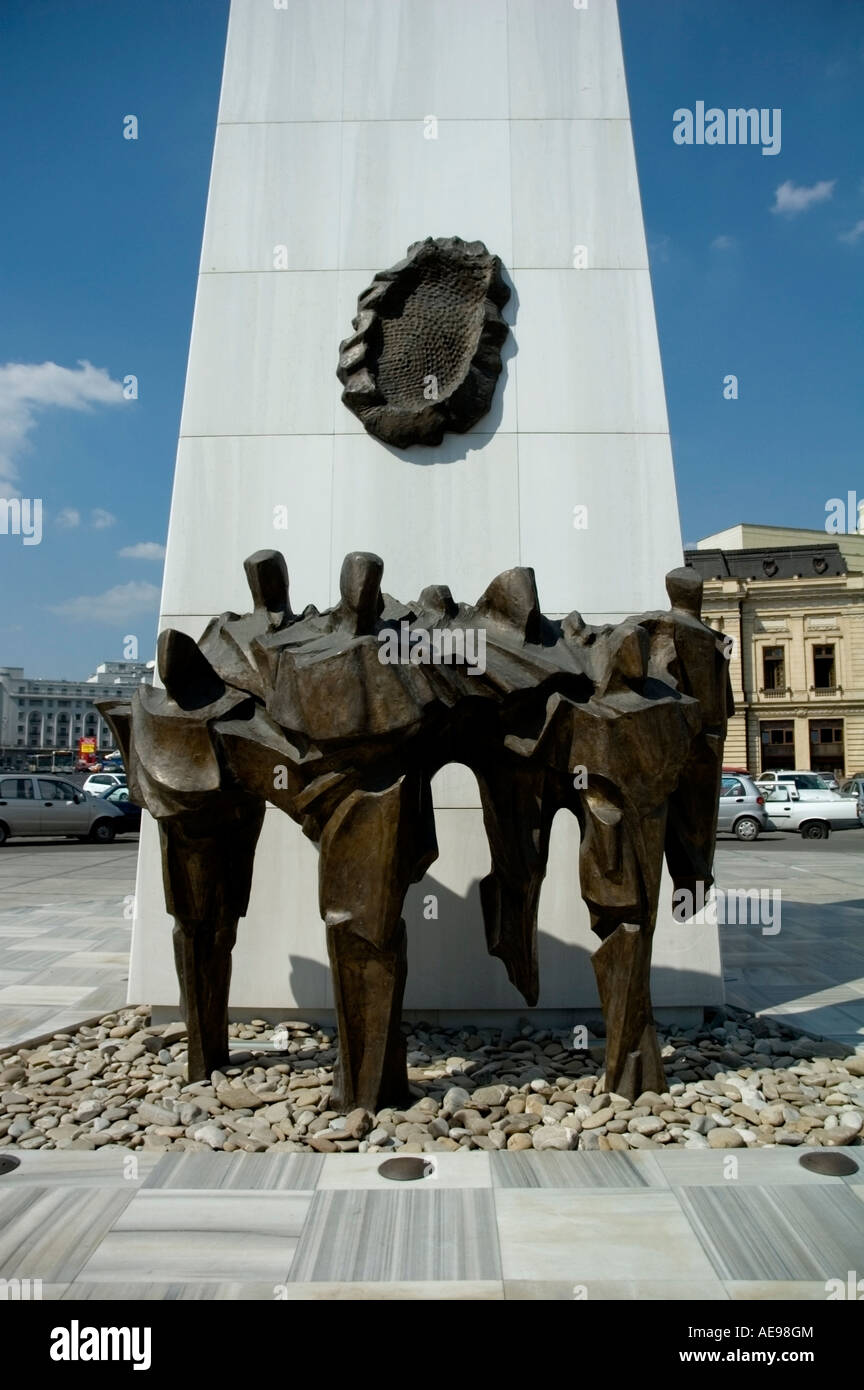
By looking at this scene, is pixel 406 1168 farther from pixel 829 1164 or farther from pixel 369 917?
pixel 829 1164

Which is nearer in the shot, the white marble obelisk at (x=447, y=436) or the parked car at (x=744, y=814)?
the white marble obelisk at (x=447, y=436)

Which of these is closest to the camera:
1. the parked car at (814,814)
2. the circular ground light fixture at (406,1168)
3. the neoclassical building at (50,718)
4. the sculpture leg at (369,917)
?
the circular ground light fixture at (406,1168)

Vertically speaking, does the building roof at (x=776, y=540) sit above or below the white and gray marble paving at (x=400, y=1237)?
above

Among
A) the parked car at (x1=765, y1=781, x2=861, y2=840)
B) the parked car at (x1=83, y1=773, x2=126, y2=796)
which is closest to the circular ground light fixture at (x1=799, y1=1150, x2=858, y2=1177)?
the parked car at (x1=765, y1=781, x2=861, y2=840)

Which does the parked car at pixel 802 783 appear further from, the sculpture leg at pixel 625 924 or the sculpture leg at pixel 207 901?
the sculpture leg at pixel 207 901

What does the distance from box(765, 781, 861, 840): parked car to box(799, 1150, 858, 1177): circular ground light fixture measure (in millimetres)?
20315

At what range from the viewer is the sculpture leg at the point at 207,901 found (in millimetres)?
4137

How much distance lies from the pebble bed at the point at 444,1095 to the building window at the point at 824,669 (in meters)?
41.0

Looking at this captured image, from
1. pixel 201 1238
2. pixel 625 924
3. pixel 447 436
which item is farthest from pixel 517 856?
pixel 447 436

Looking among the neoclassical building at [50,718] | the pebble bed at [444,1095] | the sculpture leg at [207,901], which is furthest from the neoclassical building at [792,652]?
the neoclassical building at [50,718]

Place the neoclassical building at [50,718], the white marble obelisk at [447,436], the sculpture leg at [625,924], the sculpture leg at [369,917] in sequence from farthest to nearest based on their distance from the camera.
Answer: the neoclassical building at [50,718]
the white marble obelisk at [447,436]
the sculpture leg at [625,924]
the sculpture leg at [369,917]

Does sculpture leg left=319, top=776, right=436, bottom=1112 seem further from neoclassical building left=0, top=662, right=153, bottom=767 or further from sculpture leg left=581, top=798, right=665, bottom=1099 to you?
neoclassical building left=0, top=662, right=153, bottom=767

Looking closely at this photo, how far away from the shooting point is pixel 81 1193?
3.18 metres
